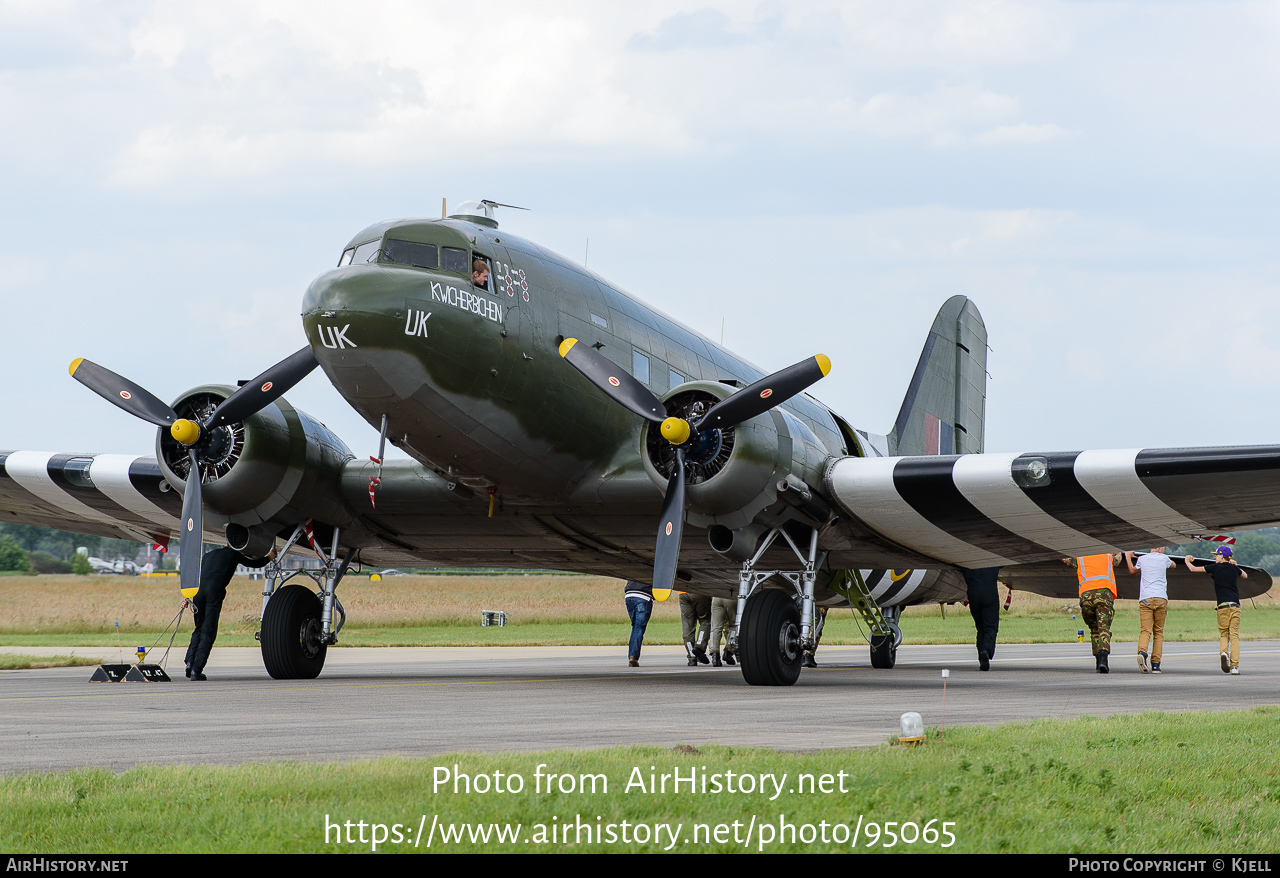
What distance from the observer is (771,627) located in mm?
14641

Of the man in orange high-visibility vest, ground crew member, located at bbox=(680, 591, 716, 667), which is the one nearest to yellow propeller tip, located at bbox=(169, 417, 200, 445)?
ground crew member, located at bbox=(680, 591, 716, 667)

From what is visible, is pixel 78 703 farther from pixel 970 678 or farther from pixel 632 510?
pixel 970 678

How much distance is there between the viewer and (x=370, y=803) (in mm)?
5133

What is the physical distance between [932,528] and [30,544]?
198548 mm

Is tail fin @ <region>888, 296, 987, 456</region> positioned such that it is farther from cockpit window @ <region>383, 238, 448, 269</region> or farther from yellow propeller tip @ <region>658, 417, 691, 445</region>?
cockpit window @ <region>383, 238, 448, 269</region>

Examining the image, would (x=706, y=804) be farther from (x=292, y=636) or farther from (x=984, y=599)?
(x=984, y=599)

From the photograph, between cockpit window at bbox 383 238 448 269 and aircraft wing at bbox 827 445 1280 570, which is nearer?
cockpit window at bbox 383 238 448 269

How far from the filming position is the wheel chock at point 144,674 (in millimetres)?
15555

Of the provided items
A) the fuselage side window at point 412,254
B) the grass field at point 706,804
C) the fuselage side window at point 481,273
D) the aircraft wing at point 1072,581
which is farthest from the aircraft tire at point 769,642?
the aircraft wing at point 1072,581

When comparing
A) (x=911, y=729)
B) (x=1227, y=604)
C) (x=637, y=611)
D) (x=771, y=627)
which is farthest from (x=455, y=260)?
(x=1227, y=604)

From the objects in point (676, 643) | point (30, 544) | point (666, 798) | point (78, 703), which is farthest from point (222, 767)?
point (30, 544)

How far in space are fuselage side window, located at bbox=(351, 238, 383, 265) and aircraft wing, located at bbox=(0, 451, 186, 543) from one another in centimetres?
521

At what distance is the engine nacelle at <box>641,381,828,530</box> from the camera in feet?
46.4

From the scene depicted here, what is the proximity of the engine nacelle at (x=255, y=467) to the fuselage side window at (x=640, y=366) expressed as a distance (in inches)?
181
